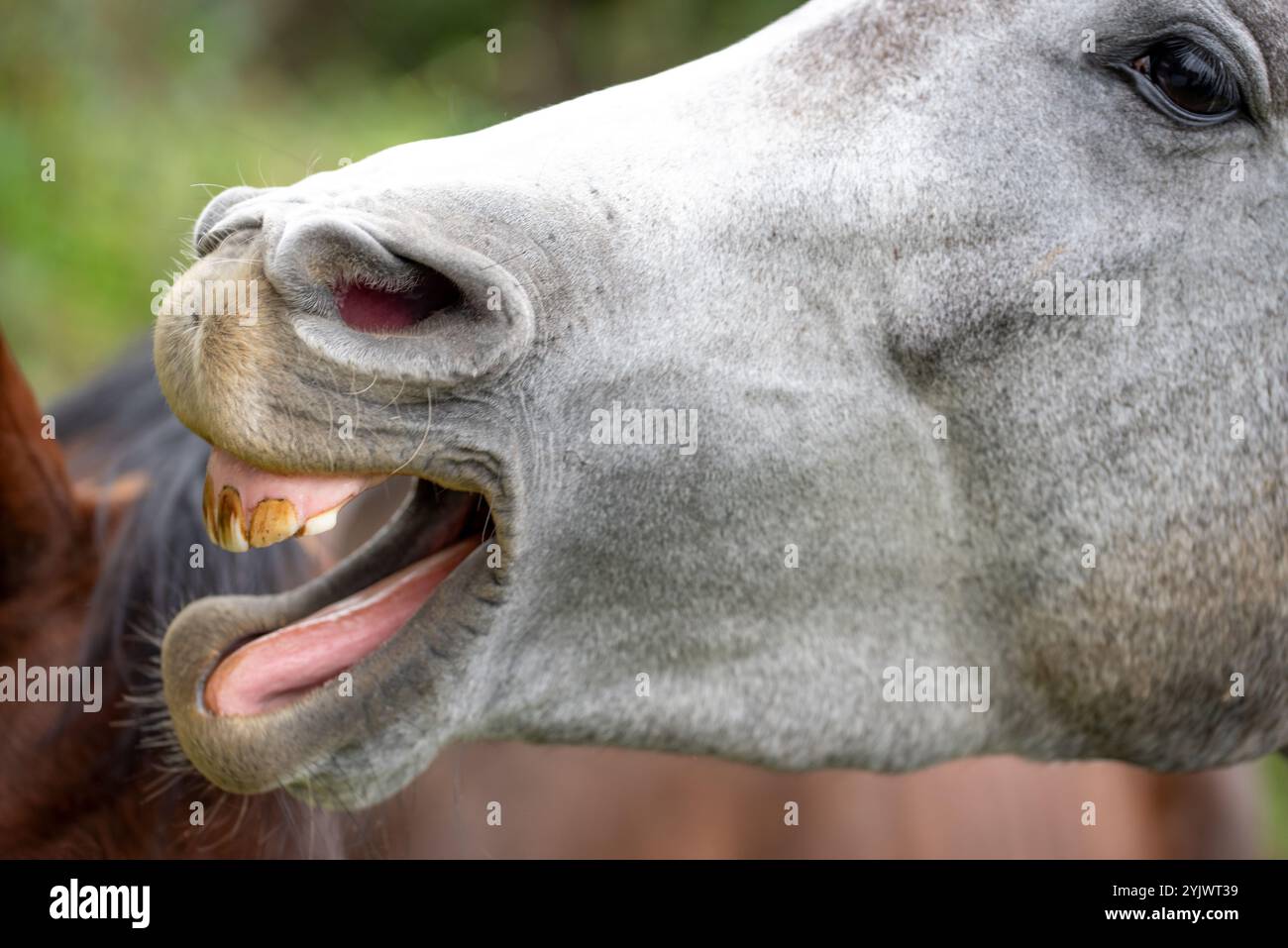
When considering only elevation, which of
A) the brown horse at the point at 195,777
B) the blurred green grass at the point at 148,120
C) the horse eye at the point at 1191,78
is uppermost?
the blurred green grass at the point at 148,120

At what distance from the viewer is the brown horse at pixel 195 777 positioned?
1.71m

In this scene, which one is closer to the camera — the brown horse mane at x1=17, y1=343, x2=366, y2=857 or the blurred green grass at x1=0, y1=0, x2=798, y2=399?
the brown horse mane at x1=17, y1=343, x2=366, y2=857

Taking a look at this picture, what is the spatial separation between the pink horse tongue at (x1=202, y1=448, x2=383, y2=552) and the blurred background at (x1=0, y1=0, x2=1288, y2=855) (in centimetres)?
45

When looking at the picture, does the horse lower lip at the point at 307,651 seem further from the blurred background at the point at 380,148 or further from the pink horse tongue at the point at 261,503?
the blurred background at the point at 380,148

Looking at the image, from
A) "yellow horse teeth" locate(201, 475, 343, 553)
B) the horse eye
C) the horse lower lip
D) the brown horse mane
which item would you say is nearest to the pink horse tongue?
"yellow horse teeth" locate(201, 475, 343, 553)

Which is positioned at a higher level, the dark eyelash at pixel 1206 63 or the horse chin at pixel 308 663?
the dark eyelash at pixel 1206 63

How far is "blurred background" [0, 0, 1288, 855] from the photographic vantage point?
2.52 metres

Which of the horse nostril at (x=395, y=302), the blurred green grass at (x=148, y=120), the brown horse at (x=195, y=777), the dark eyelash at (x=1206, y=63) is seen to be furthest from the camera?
the blurred green grass at (x=148, y=120)

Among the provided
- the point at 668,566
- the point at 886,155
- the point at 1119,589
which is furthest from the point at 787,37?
the point at 1119,589

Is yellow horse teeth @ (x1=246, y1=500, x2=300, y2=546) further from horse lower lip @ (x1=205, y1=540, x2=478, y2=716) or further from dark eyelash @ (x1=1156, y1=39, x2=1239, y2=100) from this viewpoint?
dark eyelash @ (x1=1156, y1=39, x2=1239, y2=100)

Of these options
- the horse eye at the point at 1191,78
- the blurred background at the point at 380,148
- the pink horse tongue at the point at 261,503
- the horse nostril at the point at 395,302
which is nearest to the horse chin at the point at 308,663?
the pink horse tongue at the point at 261,503

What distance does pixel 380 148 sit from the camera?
6.43 m

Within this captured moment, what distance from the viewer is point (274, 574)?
1825 millimetres

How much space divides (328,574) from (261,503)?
268 mm
